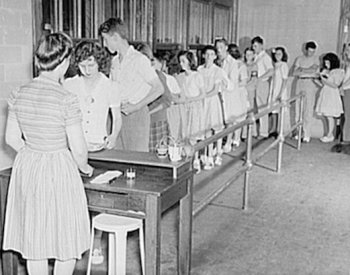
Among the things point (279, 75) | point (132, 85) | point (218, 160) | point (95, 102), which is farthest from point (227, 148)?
point (95, 102)

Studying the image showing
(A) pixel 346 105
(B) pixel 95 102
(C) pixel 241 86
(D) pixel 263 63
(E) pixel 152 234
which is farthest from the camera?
(D) pixel 263 63

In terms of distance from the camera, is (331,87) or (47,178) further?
(331,87)

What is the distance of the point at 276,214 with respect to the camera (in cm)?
440

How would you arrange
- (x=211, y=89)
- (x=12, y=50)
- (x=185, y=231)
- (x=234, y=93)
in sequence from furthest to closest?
(x=234, y=93) → (x=211, y=89) → (x=12, y=50) → (x=185, y=231)

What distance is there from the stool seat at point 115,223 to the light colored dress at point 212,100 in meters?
3.18

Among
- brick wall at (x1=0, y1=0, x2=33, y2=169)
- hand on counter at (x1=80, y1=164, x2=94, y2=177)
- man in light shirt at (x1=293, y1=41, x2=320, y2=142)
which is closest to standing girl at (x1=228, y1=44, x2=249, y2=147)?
man in light shirt at (x1=293, y1=41, x2=320, y2=142)

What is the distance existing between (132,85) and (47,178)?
1.38m

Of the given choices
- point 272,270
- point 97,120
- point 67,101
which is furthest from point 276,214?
point 67,101

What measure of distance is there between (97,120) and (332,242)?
1967 mm

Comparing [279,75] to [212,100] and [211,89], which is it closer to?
[212,100]

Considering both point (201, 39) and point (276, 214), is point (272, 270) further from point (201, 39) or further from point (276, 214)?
point (201, 39)

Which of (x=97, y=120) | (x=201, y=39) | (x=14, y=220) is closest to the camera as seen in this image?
(x=14, y=220)

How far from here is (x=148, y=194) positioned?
2346 millimetres

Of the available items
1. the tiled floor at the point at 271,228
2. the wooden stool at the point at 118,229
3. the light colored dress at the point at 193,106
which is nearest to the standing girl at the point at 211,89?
the light colored dress at the point at 193,106
